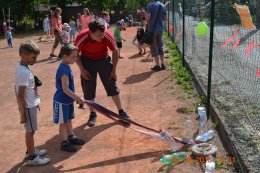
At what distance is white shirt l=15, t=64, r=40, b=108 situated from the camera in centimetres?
363

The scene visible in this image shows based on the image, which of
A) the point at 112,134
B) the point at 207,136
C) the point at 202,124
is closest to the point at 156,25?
the point at 112,134

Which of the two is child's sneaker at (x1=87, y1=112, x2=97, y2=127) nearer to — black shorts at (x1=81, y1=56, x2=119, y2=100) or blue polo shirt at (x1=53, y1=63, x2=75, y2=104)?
black shorts at (x1=81, y1=56, x2=119, y2=100)

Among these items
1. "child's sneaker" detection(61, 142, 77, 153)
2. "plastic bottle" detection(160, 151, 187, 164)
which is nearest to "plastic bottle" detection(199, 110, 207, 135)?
"plastic bottle" detection(160, 151, 187, 164)

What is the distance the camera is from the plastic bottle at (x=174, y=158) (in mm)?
3770

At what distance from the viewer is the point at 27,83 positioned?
3.65m

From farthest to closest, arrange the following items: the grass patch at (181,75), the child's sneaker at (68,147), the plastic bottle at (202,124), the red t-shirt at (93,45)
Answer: the grass patch at (181,75) < the red t-shirt at (93,45) < the plastic bottle at (202,124) < the child's sneaker at (68,147)

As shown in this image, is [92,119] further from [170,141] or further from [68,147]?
[170,141]

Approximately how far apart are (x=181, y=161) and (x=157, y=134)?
711mm

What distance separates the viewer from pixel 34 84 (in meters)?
3.84

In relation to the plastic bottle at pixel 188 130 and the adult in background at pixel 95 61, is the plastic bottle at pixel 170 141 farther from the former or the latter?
the adult in background at pixel 95 61

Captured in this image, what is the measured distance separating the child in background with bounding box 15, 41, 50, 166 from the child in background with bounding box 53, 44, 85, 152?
0.32 m

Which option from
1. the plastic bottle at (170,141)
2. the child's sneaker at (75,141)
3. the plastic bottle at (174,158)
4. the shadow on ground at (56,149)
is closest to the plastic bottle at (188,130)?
the plastic bottle at (170,141)

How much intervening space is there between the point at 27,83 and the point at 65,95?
603 mm

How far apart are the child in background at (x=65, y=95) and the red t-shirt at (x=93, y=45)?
21.7 inches
